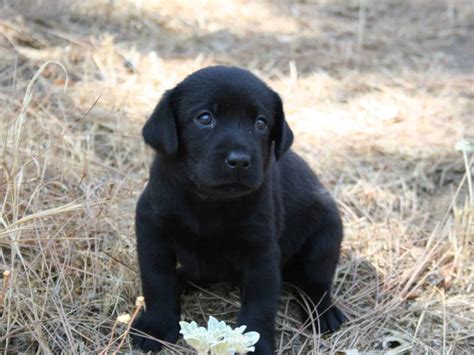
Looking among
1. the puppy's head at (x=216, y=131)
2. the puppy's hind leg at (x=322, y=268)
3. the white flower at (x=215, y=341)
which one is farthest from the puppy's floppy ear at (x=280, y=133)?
the white flower at (x=215, y=341)

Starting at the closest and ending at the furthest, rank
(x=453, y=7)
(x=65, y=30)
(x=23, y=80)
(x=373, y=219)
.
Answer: (x=373, y=219) → (x=23, y=80) → (x=65, y=30) → (x=453, y=7)

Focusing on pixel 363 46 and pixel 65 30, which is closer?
pixel 65 30

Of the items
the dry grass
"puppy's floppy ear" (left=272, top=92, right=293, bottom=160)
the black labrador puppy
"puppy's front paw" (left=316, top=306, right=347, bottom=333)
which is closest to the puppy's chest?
the black labrador puppy

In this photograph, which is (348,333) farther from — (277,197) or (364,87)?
(364,87)

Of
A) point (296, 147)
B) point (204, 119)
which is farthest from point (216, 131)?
point (296, 147)

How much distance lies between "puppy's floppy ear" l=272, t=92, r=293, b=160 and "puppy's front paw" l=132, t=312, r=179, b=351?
103 centimetres

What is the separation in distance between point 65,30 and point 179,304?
4.74 meters

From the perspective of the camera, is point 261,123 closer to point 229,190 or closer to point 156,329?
point 229,190

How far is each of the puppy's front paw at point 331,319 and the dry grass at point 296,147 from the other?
0.08m

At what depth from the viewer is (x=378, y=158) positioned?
21.4 ft

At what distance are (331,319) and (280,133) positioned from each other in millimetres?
Answer: 1150

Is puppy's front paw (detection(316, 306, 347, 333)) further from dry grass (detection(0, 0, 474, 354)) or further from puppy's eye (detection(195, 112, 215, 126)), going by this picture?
puppy's eye (detection(195, 112, 215, 126))

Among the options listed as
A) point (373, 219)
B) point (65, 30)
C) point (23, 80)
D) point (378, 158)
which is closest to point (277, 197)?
point (373, 219)

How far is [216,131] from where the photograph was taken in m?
3.72
